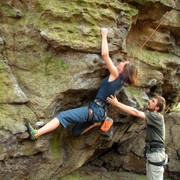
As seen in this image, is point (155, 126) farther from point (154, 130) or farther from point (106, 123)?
point (106, 123)

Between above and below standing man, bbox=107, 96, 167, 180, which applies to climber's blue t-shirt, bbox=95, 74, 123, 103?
above

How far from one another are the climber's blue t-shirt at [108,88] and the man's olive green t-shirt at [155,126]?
3.23ft

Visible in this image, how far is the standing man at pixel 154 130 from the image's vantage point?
636 centimetres

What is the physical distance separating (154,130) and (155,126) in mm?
128

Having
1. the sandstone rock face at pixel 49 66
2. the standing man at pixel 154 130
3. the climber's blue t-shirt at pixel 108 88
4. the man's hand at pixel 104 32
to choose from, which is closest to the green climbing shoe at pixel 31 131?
the sandstone rock face at pixel 49 66

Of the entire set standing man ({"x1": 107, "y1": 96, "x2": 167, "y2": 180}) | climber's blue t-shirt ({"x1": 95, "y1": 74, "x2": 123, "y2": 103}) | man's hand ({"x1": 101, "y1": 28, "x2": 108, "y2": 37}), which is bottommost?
standing man ({"x1": 107, "y1": 96, "x2": 167, "y2": 180})

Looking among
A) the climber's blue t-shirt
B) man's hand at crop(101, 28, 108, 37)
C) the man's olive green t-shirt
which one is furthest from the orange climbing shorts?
man's hand at crop(101, 28, 108, 37)

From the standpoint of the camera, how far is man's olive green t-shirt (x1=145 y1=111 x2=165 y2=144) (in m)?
6.36

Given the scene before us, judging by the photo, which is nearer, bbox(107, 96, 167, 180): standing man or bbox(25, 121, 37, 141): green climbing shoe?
bbox(25, 121, 37, 141): green climbing shoe

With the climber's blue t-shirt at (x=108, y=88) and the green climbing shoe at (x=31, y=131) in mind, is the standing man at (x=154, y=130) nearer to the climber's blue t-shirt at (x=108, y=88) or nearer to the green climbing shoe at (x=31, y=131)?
the climber's blue t-shirt at (x=108, y=88)

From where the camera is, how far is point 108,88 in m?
6.12

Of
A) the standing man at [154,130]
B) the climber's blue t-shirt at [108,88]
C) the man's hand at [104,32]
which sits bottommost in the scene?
the standing man at [154,130]

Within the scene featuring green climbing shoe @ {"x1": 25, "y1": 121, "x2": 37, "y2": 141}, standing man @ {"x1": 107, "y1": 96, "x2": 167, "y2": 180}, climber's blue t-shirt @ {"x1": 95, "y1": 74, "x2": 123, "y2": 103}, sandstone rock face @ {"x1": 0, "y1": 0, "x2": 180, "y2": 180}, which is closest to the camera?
green climbing shoe @ {"x1": 25, "y1": 121, "x2": 37, "y2": 141}

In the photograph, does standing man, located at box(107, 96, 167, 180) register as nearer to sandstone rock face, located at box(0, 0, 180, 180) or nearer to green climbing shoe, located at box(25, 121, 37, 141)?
sandstone rock face, located at box(0, 0, 180, 180)
